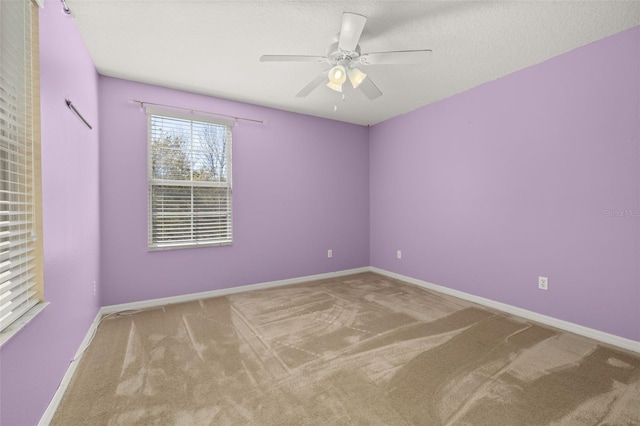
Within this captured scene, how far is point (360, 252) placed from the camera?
4.89 metres

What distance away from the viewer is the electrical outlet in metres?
2.74

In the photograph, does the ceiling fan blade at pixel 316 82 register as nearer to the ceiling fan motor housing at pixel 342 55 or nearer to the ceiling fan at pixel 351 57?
the ceiling fan at pixel 351 57

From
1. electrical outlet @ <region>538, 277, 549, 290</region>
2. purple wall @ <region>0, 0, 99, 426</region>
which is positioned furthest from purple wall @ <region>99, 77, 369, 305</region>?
electrical outlet @ <region>538, 277, 549, 290</region>

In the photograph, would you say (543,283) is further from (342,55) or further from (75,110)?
(75,110)

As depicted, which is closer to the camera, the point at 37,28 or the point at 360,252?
the point at 37,28

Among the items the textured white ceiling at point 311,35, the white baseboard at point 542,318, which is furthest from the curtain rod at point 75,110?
the white baseboard at point 542,318

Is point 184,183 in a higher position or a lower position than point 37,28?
lower

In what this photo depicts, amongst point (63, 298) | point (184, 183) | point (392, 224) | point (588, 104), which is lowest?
point (63, 298)

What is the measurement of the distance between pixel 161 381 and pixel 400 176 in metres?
3.85

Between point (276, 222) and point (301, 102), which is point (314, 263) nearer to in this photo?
point (276, 222)

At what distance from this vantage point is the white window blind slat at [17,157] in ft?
4.00

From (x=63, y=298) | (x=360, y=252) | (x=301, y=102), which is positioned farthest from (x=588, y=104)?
(x=63, y=298)

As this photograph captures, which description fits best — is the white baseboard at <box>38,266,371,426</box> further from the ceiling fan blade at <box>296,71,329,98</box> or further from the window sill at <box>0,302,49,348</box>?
the ceiling fan blade at <box>296,71,329,98</box>

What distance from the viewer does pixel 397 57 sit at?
2.07m
